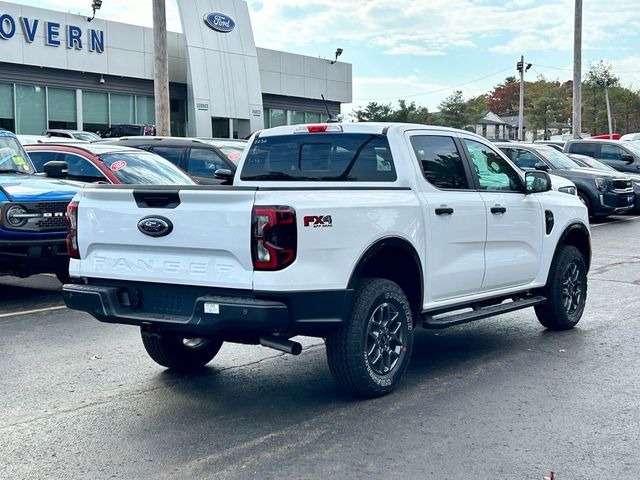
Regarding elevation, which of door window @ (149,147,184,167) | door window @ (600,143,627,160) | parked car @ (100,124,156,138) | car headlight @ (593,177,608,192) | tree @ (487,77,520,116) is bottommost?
car headlight @ (593,177,608,192)

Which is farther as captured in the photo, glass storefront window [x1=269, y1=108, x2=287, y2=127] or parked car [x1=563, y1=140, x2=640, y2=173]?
glass storefront window [x1=269, y1=108, x2=287, y2=127]

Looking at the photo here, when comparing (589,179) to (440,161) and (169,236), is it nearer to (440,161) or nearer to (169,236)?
(440,161)

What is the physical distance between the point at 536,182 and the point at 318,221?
3.06 meters

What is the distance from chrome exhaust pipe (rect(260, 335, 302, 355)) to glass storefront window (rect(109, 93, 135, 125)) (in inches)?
1293

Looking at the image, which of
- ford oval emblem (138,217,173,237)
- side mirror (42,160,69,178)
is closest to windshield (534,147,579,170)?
side mirror (42,160,69,178)

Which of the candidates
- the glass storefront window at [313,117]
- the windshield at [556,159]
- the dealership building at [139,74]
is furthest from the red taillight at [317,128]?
the glass storefront window at [313,117]

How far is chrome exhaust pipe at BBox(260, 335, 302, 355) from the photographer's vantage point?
17.6 ft

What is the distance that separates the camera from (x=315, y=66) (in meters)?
47.8

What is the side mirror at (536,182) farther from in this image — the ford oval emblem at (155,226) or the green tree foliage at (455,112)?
the green tree foliage at (455,112)

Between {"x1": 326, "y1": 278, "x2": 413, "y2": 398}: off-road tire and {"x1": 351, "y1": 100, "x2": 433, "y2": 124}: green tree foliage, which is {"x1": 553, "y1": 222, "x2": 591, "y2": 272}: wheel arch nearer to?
{"x1": 326, "y1": 278, "x2": 413, "y2": 398}: off-road tire

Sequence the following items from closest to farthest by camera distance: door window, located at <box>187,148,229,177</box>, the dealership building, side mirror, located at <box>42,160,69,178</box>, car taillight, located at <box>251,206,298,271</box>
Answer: car taillight, located at <box>251,206,298,271</box> < side mirror, located at <box>42,160,69,178</box> < door window, located at <box>187,148,229,177</box> < the dealership building

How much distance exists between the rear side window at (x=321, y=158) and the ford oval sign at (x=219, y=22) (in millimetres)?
33574

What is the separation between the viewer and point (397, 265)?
621cm

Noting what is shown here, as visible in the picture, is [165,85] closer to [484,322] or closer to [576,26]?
[484,322]
